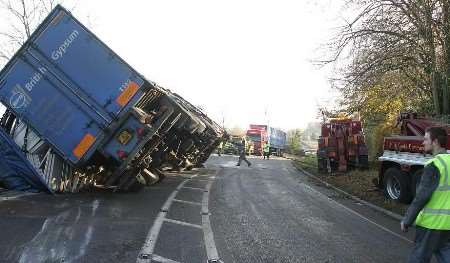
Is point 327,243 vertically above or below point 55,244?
above

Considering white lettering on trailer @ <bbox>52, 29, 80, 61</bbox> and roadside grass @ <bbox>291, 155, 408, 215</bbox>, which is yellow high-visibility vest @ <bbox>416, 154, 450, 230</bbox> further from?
white lettering on trailer @ <bbox>52, 29, 80, 61</bbox>

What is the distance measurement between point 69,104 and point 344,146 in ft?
44.8

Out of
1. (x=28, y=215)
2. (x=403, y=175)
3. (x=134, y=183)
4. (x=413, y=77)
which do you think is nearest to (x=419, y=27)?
(x=413, y=77)

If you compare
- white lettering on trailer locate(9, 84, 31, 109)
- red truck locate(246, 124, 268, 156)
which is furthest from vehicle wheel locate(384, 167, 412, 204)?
red truck locate(246, 124, 268, 156)

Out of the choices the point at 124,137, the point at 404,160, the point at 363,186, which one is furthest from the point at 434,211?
the point at 363,186

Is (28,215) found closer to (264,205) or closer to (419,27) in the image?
(264,205)

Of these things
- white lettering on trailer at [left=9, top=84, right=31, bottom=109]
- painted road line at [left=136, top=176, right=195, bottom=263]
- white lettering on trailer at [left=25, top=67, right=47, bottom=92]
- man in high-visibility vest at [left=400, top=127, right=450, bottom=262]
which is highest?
white lettering on trailer at [left=25, top=67, right=47, bottom=92]

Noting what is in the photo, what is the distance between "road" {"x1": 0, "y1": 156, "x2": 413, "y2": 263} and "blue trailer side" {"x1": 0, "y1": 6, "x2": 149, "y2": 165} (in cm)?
135

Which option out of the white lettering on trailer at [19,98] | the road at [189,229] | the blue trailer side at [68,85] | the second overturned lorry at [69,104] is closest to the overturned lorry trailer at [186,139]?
the second overturned lorry at [69,104]

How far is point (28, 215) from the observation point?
8.39 m

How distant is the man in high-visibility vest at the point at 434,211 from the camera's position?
4824 mm

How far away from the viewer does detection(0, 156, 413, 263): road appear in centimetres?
652

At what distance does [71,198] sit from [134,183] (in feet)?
6.66

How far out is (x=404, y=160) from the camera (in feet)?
42.0
